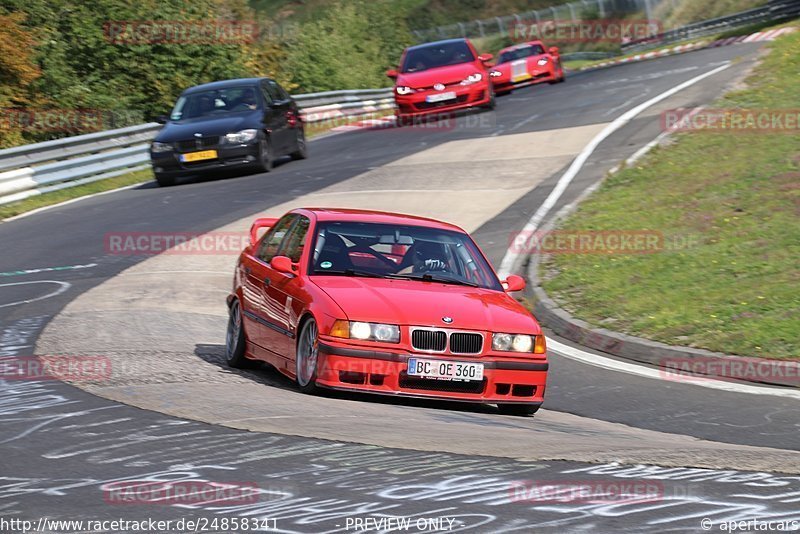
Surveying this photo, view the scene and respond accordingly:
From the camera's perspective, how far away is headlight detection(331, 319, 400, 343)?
29.1ft

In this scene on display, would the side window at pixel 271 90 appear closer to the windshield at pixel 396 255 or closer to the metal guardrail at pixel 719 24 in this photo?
the windshield at pixel 396 255

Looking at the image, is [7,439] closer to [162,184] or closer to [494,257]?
[494,257]

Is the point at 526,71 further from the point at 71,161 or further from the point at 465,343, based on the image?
the point at 465,343

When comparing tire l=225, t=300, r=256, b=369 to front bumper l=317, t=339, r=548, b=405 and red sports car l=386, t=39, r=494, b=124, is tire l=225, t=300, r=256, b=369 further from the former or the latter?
red sports car l=386, t=39, r=494, b=124

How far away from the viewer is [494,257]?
16.7m

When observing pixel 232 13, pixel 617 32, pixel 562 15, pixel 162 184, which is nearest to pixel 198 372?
pixel 162 184

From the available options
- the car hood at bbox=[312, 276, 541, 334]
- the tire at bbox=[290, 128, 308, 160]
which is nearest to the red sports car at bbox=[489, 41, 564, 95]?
the tire at bbox=[290, 128, 308, 160]

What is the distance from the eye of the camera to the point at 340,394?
9.27 m

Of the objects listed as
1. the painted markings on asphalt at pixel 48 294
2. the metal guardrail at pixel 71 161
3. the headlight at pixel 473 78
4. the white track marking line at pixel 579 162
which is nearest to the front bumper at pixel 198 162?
the metal guardrail at pixel 71 161

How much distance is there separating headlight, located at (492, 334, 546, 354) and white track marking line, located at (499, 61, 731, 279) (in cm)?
597

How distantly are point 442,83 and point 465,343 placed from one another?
71.5ft

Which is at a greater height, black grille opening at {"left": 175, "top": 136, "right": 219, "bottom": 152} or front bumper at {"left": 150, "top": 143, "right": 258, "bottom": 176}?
black grille opening at {"left": 175, "top": 136, "right": 219, "bottom": 152}

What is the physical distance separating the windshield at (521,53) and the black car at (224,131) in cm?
1705

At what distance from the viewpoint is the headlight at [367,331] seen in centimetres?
887
